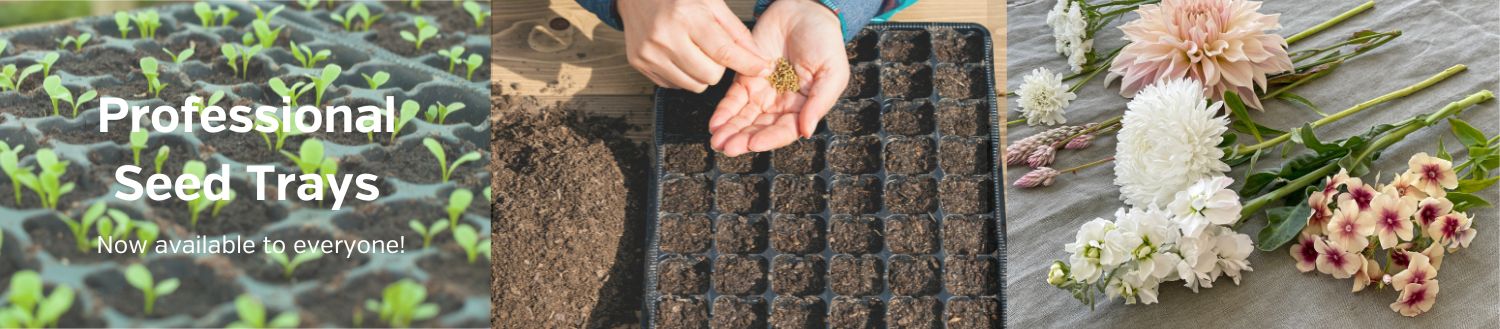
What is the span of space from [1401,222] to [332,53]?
1.25m

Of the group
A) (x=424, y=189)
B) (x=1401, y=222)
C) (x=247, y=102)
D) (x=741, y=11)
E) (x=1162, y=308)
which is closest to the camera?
(x=1401, y=222)

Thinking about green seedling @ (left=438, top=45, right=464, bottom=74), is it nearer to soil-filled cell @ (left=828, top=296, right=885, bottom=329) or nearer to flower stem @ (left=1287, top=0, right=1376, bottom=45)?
soil-filled cell @ (left=828, top=296, right=885, bottom=329)

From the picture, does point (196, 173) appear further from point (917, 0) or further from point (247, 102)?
point (917, 0)

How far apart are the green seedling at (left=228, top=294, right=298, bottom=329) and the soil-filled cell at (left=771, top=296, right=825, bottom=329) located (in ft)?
1.64

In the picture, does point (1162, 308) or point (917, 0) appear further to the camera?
point (917, 0)

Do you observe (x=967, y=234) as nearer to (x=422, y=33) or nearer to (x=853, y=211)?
(x=853, y=211)

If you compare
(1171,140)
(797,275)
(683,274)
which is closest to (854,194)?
(797,275)

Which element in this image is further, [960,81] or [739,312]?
[960,81]

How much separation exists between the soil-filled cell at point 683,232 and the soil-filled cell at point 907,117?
0.86ft

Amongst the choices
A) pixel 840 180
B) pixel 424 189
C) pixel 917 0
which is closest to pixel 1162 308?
pixel 840 180

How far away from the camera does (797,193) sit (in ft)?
3.97

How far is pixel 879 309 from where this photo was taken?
1132 mm

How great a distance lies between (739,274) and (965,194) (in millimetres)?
288

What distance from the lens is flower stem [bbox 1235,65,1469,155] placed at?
3.58 feet
